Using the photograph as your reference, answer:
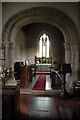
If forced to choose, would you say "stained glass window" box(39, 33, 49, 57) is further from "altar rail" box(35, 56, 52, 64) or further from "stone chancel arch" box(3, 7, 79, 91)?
"stone chancel arch" box(3, 7, 79, 91)

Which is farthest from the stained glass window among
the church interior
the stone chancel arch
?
the stone chancel arch

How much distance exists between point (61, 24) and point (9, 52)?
3.15 metres

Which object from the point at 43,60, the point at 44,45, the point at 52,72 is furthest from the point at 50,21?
the point at 44,45

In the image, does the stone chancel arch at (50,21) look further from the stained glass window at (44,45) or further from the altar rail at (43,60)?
the stained glass window at (44,45)

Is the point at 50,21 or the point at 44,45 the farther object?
the point at 44,45

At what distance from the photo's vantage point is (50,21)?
8.49m

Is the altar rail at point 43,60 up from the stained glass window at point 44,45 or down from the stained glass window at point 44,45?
down

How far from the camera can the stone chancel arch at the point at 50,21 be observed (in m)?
7.45

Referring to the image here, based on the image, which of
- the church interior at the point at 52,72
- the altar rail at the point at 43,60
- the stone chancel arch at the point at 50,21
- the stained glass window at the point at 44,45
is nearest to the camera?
the church interior at the point at 52,72

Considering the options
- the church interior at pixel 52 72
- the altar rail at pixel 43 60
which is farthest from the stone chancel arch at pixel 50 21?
the altar rail at pixel 43 60

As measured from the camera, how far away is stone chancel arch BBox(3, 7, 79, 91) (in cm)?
745

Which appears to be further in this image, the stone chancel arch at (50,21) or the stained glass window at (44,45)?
the stained glass window at (44,45)

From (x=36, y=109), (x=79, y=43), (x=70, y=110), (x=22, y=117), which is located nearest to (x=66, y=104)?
(x=70, y=110)

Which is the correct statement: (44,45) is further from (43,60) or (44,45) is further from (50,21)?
(50,21)
